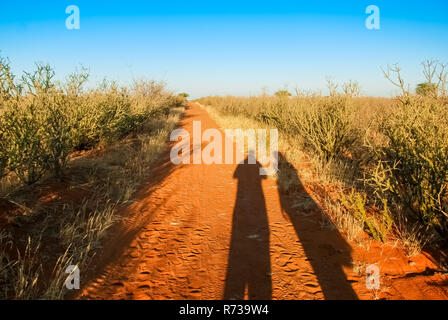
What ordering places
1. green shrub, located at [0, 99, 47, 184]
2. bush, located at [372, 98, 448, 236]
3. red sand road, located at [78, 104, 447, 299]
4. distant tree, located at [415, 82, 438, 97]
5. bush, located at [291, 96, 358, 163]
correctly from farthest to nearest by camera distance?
bush, located at [291, 96, 358, 163]
distant tree, located at [415, 82, 438, 97]
green shrub, located at [0, 99, 47, 184]
bush, located at [372, 98, 448, 236]
red sand road, located at [78, 104, 447, 299]

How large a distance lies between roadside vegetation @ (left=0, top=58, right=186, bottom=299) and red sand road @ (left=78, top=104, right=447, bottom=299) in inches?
16.2

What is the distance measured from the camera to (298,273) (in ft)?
9.78

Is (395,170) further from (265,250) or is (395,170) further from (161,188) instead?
(161,188)

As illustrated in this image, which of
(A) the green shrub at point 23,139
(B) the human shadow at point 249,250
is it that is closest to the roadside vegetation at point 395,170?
(B) the human shadow at point 249,250

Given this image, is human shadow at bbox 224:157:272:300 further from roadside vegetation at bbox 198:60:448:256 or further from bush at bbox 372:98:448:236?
bush at bbox 372:98:448:236

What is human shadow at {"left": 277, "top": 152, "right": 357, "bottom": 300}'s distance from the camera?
9.05ft

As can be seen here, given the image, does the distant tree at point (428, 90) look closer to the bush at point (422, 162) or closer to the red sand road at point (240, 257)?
the bush at point (422, 162)

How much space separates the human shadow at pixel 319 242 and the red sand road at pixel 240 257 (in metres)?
0.01

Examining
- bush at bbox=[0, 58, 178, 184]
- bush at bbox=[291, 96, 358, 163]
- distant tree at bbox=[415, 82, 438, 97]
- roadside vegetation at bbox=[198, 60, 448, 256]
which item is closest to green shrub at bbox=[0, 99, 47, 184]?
bush at bbox=[0, 58, 178, 184]

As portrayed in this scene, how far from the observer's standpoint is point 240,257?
3.30 m

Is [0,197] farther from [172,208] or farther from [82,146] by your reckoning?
[82,146]

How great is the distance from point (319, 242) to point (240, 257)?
3.92 feet

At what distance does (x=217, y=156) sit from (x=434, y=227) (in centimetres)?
612
